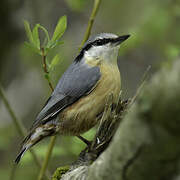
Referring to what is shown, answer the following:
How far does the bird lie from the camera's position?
3.01 m

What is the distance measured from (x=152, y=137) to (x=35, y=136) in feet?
5.94

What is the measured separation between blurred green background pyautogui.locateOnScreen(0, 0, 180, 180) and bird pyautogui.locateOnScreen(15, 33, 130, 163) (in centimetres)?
14

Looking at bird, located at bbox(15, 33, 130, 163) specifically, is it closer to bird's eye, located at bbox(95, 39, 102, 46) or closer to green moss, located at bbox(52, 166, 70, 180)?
bird's eye, located at bbox(95, 39, 102, 46)

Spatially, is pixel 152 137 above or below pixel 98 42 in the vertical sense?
above

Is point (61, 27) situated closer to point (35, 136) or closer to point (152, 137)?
point (35, 136)

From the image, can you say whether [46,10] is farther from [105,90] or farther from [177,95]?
[177,95]

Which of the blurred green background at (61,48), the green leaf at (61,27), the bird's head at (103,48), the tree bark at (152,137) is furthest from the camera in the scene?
the blurred green background at (61,48)

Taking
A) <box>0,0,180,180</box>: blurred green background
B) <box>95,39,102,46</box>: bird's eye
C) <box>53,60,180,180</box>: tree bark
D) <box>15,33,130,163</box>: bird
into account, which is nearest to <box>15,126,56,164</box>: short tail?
<box>15,33,130,163</box>: bird

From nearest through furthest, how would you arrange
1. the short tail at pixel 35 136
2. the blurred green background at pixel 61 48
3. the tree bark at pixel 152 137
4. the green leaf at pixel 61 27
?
the tree bark at pixel 152 137
the green leaf at pixel 61 27
the short tail at pixel 35 136
the blurred green background at pixel 61 48

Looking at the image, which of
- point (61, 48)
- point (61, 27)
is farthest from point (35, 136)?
point (61, 48)

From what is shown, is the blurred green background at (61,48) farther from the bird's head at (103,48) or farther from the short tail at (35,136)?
the bird's head at (103,48)

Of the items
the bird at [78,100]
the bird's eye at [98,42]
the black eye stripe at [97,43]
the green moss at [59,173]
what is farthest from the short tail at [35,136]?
the bird's eye at [98,42]

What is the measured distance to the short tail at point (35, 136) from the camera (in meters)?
2.98

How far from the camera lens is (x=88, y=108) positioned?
301 cm
